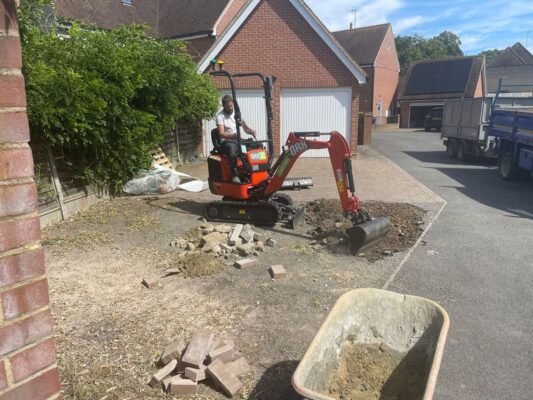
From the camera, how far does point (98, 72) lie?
8617mm

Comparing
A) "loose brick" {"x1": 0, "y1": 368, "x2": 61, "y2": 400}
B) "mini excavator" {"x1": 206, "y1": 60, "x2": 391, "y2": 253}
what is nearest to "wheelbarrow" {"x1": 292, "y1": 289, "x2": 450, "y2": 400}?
"loose brick" {"x1": 0, "y1": 368, "x2": 61, "y2": 400}

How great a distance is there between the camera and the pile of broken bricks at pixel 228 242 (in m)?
6.32

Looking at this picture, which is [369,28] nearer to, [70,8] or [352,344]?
[70,8]

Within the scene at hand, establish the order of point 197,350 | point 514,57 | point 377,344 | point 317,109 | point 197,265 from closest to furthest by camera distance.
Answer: point 377,344
point 197,350
point 197,265
point 317,109
point 514,57

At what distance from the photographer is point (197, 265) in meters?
5.78

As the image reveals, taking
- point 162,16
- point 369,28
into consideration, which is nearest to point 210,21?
point 162,16

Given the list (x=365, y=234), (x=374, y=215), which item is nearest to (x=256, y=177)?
(x=374, y=215)

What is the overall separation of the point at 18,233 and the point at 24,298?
221 millimetres

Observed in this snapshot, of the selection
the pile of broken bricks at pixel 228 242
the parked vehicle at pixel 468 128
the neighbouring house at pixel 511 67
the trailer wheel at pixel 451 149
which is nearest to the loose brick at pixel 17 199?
the pile of broken bricks at pixel 228 242

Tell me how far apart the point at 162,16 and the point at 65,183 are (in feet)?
68.7

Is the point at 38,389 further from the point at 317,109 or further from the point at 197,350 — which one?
the point at 317,109

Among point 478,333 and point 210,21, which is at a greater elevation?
point 210,21

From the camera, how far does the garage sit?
4094cm

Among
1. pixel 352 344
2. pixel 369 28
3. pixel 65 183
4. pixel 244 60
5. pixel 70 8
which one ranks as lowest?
pixel 352 344
